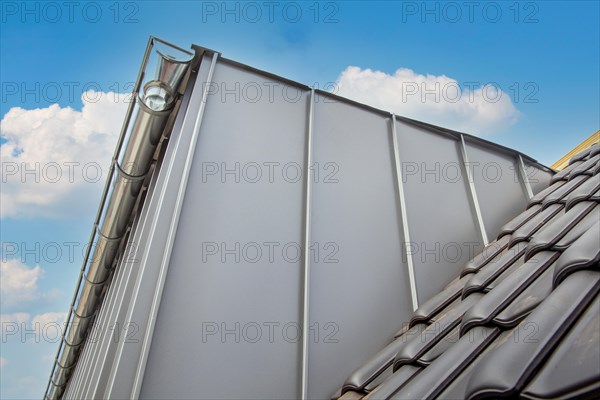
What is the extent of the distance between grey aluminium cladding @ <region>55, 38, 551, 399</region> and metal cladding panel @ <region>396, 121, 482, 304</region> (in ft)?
0.06

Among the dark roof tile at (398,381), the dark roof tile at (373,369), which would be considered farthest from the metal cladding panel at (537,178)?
the dark roof tile at (398,381)

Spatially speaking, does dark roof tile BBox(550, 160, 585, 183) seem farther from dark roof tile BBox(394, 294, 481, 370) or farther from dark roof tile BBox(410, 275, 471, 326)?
dark roof tile BBox(394, 294, 481, 370)

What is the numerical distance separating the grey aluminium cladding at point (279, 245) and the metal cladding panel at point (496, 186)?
0.06m

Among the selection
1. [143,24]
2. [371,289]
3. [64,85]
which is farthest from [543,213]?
[64,85]

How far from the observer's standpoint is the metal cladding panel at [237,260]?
133 inches

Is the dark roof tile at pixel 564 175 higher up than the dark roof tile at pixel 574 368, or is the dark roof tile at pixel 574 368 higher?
the dark roof tile at pixel 564 175

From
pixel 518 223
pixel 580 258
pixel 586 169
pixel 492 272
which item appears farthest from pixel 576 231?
pixel 586 169

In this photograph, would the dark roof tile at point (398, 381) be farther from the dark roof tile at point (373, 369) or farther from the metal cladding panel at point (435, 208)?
the metal cladding panel at point (435, 208)

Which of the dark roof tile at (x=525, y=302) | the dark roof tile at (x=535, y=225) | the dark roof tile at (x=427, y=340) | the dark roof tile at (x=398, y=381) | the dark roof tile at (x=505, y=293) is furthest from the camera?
the dark roof tile at (x=535, y=225)

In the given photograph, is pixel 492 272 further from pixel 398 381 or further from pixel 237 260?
pixel 237 260

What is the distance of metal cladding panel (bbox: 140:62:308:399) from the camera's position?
3.38 metres

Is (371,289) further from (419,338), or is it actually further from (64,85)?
(64,85)

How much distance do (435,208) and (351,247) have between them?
134 cm

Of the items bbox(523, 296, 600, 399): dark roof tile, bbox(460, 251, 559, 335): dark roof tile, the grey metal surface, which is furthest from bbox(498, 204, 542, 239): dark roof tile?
bbox(523, 296, 600, 399): dark roof tile
